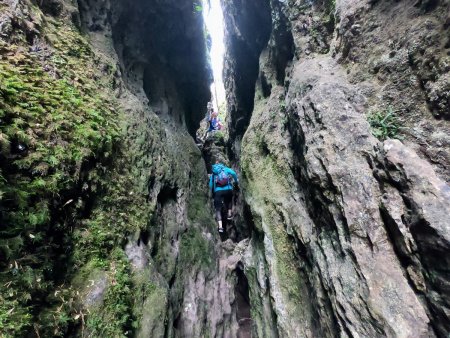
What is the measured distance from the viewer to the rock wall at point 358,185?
340cm

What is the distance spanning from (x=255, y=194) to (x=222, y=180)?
3.19 meters

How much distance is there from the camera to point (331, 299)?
4.16m

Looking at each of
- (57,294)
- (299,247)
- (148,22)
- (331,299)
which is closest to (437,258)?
(331,299)

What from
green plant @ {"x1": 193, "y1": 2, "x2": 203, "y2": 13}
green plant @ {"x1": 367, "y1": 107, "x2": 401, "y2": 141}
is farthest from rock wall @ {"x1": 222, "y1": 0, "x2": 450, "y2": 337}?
green plant @ {"x1": 193, "y1": 2, "x2": 203, "y2": 13}

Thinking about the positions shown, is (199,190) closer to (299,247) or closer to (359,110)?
(299,247)

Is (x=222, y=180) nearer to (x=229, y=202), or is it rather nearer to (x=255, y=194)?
(x=229, y=202)

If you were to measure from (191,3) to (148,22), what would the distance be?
2158 millimetres

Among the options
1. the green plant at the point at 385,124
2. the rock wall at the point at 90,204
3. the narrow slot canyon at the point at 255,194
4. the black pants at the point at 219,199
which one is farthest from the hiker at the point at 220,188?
the green plant at the point at 385,124

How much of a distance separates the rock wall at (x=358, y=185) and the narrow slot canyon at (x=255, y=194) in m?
0.03

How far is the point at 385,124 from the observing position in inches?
188

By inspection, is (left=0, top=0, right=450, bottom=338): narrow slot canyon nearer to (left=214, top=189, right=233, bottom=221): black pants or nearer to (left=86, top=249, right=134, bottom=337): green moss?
(left=86, top=249, right=134, bottom=337): green moss

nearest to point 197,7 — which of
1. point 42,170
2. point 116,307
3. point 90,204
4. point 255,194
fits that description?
point 255,194

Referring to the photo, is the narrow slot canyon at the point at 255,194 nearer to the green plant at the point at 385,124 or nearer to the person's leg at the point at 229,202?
the green plant at the point at 385,124

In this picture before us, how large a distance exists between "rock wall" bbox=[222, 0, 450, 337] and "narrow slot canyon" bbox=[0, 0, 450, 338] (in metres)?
0.03
